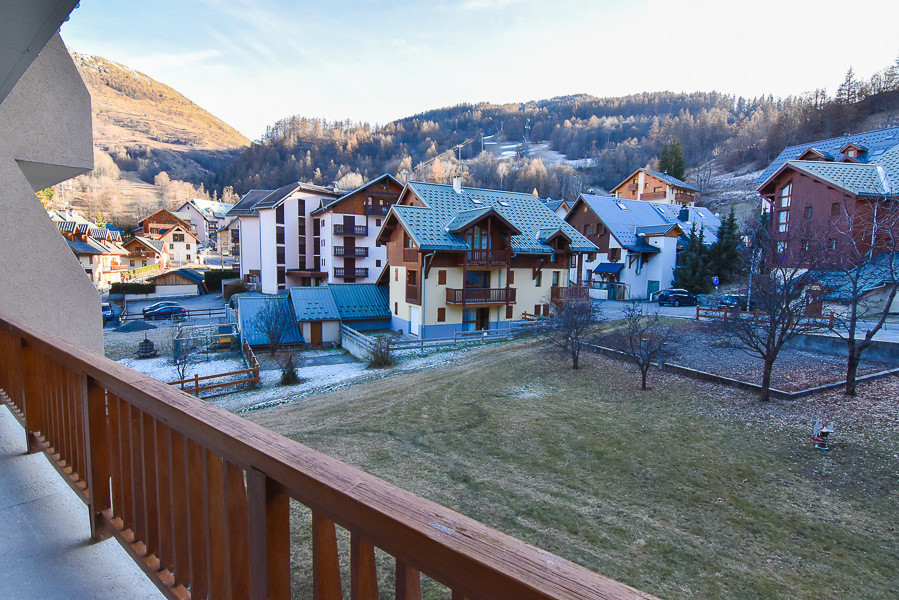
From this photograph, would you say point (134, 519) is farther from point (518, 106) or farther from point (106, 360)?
point (518, 106)

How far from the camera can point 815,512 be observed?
7.53 meters

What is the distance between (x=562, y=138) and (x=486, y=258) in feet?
412

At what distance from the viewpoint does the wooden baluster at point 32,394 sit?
3854mm

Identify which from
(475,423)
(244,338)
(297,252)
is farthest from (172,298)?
(475,423)

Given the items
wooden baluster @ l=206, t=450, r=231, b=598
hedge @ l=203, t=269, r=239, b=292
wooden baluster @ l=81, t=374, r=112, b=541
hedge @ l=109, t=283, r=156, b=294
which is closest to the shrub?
wooden baluster @ l=81, t=374, r=112, b=541

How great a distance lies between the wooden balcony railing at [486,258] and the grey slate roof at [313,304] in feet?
29.6

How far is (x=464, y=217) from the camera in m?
25.0

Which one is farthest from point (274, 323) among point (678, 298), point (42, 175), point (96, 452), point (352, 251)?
point (678, 298)

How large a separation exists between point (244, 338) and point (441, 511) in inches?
1054

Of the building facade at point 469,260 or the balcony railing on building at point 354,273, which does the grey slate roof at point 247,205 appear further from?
the building facade at point 469,260

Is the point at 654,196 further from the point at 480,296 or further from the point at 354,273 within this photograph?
the point at 480,296

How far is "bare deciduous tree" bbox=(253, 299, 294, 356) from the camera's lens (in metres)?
24.3

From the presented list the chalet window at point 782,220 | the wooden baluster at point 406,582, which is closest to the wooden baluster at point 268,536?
the wooden baluster at point 406,582

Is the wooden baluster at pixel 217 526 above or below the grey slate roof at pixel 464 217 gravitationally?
below
